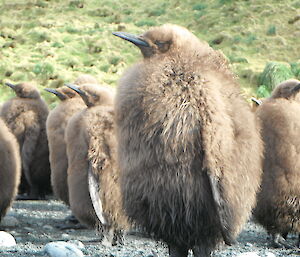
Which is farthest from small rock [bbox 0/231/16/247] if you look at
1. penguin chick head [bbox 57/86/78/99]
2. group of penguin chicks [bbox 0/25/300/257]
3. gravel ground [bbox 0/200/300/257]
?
penguin chick head [bbox 57/86/78/99]

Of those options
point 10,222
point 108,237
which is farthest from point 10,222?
point 108,237

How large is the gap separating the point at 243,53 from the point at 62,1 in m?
11.2

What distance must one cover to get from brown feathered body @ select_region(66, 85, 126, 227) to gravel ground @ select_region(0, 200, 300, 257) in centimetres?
31

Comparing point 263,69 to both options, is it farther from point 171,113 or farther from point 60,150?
point 171,113

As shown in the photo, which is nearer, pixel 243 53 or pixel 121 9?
pixel 243 53

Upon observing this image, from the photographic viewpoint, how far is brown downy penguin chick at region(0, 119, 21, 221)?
19.1ft

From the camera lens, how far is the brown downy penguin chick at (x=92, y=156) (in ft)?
17.6

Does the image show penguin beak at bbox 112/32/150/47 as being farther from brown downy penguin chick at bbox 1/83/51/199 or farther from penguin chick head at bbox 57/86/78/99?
brown downy penguin chick at bbox 1/83/51/199

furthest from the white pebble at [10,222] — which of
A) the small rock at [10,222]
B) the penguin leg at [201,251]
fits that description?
the penguin leg at [201,251]

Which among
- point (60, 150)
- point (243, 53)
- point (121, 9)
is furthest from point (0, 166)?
point (121, 9)

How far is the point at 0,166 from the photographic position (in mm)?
5773

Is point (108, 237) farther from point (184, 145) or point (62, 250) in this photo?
point (184, 145)

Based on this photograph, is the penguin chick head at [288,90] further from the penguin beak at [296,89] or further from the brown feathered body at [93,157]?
the brown feathered body at [93,157]

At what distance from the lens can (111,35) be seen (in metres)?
24.8
